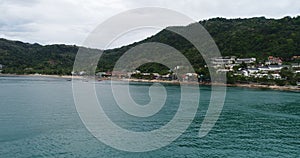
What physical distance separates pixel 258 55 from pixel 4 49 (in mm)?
65506

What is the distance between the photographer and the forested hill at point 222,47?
53.1 m

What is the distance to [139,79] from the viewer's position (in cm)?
5172

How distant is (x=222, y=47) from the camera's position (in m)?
60.3

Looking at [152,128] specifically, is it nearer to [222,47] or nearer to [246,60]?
[246,60]

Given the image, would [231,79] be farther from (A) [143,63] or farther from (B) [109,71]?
(B) [109,71]

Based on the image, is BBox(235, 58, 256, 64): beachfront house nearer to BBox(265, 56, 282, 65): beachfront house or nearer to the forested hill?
BBox(265, 56, 282, 65): beachfront house

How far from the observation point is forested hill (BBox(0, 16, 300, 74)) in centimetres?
5306

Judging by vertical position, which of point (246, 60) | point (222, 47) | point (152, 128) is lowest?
point (152, 128)

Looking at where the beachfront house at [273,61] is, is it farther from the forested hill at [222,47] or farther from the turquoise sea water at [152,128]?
the turquoise sea water at [152,128]

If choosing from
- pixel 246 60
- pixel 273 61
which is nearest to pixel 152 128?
pixel 273 61

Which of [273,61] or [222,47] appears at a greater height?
[222,47]

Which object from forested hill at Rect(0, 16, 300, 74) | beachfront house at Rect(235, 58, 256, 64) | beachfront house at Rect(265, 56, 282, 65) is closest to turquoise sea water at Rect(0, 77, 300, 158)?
beachfront house at Rect(265, 56, 282, 65)

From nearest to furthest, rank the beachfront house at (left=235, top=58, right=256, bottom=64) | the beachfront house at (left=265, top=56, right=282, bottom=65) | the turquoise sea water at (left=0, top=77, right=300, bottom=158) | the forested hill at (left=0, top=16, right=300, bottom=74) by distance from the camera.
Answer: the turquoise sea water at (left=0, top=77, right=300, bottom=158) < the beachfront house at (left=265, top=56, right=282, bottom=65) < the beachfront house at (left=235, top=58, right=256, bottom=64) < the forested hill at (left=0, top=16, right=300, bottom=74)

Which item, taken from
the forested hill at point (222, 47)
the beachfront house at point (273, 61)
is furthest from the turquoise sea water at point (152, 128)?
the forested hill at point (222, 47)
